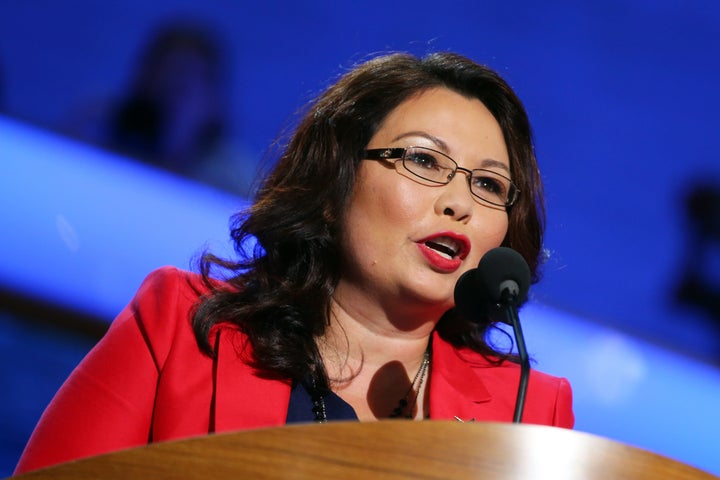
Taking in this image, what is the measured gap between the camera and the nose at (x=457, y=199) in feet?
5.50

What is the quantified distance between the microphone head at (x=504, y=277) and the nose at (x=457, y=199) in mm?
404


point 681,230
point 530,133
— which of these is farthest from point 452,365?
point 681,230

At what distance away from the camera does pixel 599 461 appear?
2.74ft

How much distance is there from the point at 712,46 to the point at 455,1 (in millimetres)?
671

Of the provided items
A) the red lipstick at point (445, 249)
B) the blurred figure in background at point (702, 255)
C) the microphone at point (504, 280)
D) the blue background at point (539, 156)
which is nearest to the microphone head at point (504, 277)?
the microphone at point (504, 280)

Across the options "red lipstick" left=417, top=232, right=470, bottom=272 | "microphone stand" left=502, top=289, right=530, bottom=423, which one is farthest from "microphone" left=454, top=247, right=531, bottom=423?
"red lipstick" left=417, top=232, right=470, bottom=272

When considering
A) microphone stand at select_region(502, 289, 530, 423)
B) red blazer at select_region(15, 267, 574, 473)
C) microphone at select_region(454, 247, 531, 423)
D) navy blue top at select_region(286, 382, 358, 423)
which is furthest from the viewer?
navy blue top at select_region(286, 382, 358, 423)

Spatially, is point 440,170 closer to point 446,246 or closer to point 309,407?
point 446,246

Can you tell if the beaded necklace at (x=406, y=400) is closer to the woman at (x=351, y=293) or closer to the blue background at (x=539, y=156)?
the woman at (x=351, y=293)

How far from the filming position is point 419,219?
65.4 inches

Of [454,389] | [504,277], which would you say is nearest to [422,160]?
[454,389]

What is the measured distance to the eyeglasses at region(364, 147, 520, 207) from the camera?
172 cm

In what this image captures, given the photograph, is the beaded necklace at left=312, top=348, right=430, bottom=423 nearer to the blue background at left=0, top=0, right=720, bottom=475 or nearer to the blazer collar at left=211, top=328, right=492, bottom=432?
the blazer collar at left=211, top=328, right=492, bottom=432

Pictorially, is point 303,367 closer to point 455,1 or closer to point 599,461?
point 599,461
